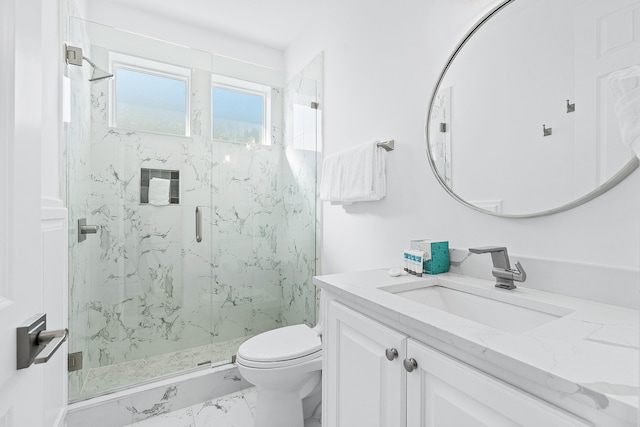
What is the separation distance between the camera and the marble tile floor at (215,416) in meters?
1.64

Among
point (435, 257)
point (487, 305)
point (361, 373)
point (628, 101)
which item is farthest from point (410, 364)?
point (628, 101)

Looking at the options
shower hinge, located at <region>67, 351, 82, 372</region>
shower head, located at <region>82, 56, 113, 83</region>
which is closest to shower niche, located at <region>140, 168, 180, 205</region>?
shower head, located at <region>82, 56, 113, 83</region>

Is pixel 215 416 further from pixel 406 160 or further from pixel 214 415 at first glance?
pixel 406 160

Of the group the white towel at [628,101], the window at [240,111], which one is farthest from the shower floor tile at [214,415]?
the white towel at [628,101]

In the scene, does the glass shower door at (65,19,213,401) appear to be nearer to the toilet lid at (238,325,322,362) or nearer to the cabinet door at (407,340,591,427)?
the toilet lid at (238,325,322,362)

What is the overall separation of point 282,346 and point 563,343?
1263mm

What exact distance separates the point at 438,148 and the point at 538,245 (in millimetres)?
534

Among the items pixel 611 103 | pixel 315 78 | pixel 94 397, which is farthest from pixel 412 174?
pixel 94 397

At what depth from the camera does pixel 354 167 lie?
5.45 ft

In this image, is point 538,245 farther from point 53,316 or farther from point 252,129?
point 252,129

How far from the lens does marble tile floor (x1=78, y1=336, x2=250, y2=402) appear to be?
5.75 feet

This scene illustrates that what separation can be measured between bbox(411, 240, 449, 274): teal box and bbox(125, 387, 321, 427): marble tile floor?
1160mm

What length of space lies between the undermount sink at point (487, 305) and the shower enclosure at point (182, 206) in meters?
1.24

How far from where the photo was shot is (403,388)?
0.75m
